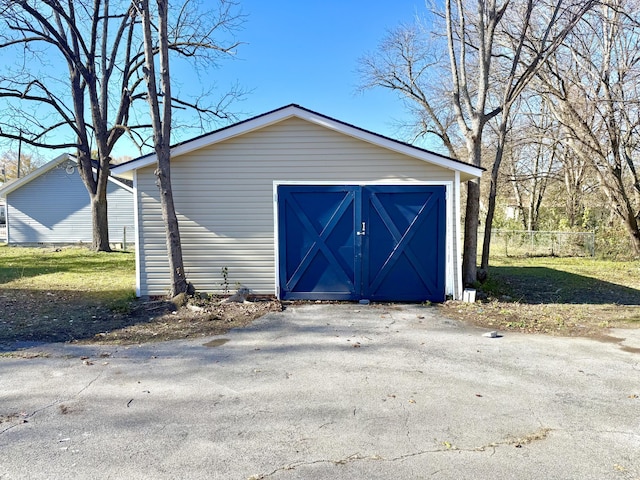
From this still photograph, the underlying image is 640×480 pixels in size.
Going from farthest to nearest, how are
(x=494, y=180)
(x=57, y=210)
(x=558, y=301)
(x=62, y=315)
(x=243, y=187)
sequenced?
(x=57, y=210) → (x=494, y=180) → (x=558, y=301) → (x=243, y=187) → (x=62, y=315)

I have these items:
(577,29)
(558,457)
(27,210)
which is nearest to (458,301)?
(558,457)

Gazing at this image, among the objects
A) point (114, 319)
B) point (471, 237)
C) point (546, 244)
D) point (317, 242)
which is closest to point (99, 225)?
point (114, 319)

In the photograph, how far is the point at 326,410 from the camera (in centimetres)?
340

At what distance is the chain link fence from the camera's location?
686 inches

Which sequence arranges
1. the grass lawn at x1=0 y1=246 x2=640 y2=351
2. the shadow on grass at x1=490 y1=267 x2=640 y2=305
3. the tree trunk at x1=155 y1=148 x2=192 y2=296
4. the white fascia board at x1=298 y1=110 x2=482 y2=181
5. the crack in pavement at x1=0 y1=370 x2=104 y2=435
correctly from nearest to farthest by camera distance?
the crack in pavement at x1=0 y1=370 x2=104 y2=435
the grass lawn at x1=0 y1=246 x2=640 y2=351
the tree trunk at x1=155 y1=148 x2=192 y2=296
the white fascia board at x1=298 y1=110 x2=482 y2=181
the shadow on grass at x1=490 y1=267 x2=640 y2=305

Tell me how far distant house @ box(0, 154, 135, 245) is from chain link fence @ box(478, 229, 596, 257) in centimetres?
1869

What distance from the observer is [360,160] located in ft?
25.2

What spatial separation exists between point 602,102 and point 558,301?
28.8ft

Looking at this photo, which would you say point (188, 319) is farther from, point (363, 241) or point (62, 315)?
point (363, 241)

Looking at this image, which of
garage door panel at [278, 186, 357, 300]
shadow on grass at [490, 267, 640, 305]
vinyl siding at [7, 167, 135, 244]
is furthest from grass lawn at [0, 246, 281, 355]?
vinyl siding at [7, 167, 135, 244]

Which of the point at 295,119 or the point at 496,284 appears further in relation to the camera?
the point at 496,284

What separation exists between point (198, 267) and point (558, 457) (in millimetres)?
6506

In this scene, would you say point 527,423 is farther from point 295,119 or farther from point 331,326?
point 295,119

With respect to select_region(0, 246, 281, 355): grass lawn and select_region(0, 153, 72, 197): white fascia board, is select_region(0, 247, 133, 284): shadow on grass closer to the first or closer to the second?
select_region(0, 246, 281, 355): grass lawn
